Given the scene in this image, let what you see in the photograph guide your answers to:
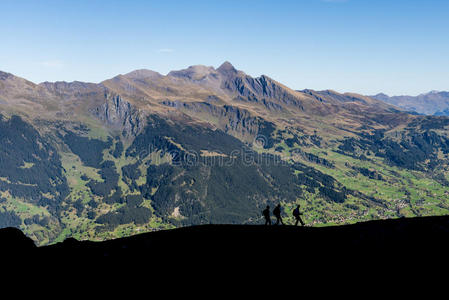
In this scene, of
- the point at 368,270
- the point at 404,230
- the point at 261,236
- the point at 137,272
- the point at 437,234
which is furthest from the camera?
the point at 261,236

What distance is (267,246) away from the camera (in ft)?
118

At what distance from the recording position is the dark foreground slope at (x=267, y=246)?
3116cm

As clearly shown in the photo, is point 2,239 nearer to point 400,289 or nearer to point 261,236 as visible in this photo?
point 261,236

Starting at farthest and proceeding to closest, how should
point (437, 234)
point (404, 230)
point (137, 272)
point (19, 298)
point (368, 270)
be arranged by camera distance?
1. point (404, 230)
2. point (437, 234)
3. point (137, 272)
4. point (368, 270)
5. point (19, 298)

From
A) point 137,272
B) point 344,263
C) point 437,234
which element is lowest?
point 137,272

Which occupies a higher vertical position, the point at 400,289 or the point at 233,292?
the point at 400,289

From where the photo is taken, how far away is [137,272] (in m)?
30.7

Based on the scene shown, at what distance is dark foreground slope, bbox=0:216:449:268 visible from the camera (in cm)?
3116

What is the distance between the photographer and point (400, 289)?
1006 inches

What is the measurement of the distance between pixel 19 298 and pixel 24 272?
3422 millimetres

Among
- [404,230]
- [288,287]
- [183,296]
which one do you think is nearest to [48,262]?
[183,296]

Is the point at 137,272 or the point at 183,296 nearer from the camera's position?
the point at 183,296

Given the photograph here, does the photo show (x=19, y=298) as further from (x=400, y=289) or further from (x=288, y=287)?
(x=400, y=289)

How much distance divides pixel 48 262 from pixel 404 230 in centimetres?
3919
